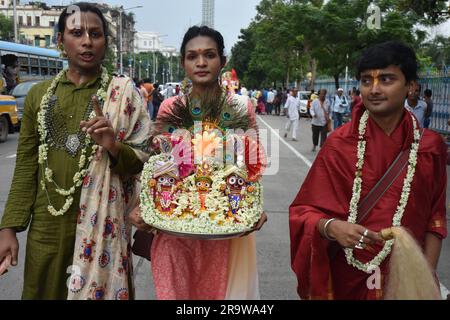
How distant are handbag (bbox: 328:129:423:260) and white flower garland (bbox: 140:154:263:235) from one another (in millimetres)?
440

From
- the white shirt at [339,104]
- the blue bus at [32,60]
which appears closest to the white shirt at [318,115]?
the white shirt at [339,104]

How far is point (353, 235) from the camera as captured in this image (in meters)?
2.04

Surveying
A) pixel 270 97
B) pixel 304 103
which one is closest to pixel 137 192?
pixel 304 103

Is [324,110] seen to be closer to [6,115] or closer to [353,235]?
[6,115]

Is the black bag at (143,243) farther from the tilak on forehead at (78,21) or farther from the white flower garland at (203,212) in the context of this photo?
the tilak on forehead at (78,21)

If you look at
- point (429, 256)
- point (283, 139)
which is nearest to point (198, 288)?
point (429, 256)

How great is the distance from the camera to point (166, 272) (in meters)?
2.41

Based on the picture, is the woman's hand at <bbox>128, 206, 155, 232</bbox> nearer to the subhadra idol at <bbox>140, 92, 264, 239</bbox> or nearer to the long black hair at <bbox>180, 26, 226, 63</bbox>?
the subhadra idol at <bbox>140, 92, 264, 239</bbox>

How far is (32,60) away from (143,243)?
2143 centimetres

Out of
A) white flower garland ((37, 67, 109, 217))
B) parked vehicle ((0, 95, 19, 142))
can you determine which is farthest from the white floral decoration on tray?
parked vehicle ((0, 95, 19, 142))

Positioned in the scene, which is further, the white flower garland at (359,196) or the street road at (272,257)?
the street road at (272,257)

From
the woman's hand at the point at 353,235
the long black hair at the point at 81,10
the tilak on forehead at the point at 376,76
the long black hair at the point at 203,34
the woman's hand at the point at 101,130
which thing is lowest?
the woman's hand at the point at 353,235

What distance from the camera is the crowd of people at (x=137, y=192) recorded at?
7.38 feet

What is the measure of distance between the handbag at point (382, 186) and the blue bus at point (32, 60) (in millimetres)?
20187
